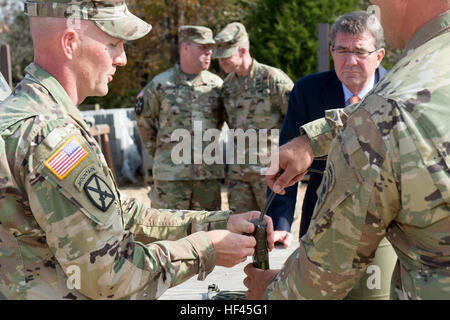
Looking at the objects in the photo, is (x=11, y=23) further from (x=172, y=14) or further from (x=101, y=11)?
(x=101, y=11)

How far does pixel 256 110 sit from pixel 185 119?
2.42 ft

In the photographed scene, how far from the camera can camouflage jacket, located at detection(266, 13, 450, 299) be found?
1458 millimetres

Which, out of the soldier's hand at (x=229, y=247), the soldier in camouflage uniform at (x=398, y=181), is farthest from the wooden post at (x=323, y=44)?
the soldier in camouflage uniform at (x=398, y=181)

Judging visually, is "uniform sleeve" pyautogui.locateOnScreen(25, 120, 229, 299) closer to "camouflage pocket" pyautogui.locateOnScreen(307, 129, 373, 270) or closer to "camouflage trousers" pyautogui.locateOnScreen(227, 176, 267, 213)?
"camouflage pocket" pyautogui.locateOnScreen(307, 129, 373, 270)

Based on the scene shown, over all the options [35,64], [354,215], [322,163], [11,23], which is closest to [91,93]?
[35,64]

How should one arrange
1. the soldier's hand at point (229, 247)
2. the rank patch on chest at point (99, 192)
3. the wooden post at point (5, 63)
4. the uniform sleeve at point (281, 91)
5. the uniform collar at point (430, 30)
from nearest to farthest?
the uniform collar at point (430, 30) < the rank patch on chest at point (99, 192) < the soldier's hand at point (229, 247) < the uniform sleeve at point (281, 91) < the wooden post at point (5, 63)

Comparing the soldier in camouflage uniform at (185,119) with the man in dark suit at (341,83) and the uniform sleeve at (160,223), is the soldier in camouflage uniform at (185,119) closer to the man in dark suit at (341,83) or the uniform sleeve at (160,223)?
the man in dark suit at (341,83)

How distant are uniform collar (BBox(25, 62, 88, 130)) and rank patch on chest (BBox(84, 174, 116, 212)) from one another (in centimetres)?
22

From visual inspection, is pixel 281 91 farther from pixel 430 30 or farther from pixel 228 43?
pixel 430 30

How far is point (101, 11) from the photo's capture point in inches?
75.0

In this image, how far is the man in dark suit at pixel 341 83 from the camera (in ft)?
11.3

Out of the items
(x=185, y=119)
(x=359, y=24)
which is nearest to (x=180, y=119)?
(x=185, y=119)

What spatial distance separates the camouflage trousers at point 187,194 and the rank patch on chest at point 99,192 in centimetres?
417

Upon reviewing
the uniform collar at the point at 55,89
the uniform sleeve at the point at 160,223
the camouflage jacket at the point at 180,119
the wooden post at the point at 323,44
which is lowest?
the camouflage jacket at the point at 180,119
